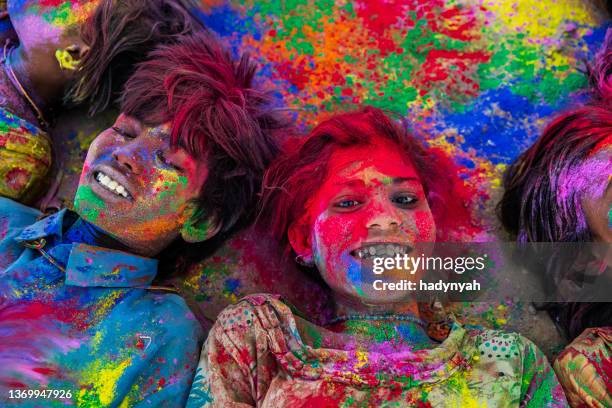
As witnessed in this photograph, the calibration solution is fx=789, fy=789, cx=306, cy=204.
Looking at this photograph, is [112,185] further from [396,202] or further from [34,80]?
[396,202]

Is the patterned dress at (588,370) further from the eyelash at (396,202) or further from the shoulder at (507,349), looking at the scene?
the eyelash at (396,202)

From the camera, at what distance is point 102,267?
2.23 m

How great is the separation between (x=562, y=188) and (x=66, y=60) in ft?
5.18

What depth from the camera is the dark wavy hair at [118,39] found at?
97.5 inches

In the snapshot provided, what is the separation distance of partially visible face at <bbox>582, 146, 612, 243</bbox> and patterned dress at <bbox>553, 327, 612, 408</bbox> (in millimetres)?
281

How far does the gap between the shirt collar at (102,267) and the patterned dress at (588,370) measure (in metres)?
1.22

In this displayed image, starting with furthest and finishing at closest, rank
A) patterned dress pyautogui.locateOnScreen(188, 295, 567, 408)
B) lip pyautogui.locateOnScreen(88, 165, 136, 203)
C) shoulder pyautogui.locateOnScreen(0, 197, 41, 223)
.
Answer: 1. shoulder pyautogui.locateOnScreen(0, 197, 41, 223)
2. lip pyautogui.locateOnScreen(88, 165, 136, 203)
3. patterned dress pyautogui.locateOnScreen(188, 295, 567, 408)

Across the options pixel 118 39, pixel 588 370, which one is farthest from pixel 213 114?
pixel 588 370

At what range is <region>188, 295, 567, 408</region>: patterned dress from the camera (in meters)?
2.02

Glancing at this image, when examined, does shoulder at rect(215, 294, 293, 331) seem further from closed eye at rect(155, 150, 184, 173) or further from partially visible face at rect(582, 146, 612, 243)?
partially visible face at rect(582, 146, 612, 243)

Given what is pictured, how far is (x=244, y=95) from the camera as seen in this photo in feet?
7.85

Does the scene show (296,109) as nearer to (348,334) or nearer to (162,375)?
(348,334)

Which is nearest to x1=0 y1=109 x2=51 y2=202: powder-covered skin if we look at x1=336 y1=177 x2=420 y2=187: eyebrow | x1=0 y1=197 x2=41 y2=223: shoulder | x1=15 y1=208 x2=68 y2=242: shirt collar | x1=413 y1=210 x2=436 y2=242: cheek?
x1=0 y1=197 x2=41 y2=223: shoulder

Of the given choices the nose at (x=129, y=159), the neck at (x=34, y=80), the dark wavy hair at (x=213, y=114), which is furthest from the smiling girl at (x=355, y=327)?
the neck at (x=34, y=80)
